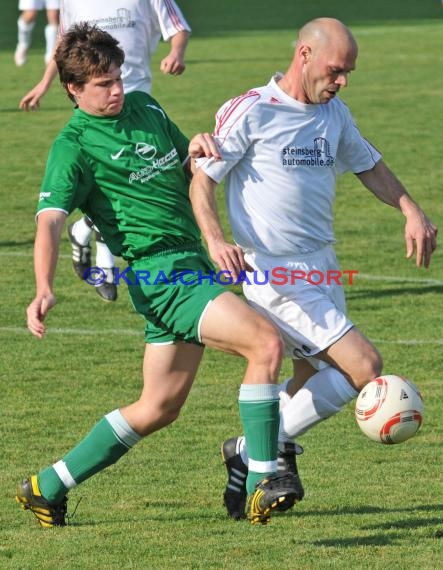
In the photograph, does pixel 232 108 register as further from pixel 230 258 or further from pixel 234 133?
pixel 230 258

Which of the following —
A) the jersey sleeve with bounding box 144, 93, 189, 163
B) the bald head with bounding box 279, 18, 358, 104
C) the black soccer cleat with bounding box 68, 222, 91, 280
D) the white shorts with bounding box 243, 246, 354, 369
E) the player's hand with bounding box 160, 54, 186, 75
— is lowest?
the black soccer cleat with bounding box 68, 222, 91, 280

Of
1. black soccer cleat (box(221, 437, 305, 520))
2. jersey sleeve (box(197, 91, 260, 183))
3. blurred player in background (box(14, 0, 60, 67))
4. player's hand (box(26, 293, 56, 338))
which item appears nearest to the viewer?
player's hand (box(26, 293, 56, 338))

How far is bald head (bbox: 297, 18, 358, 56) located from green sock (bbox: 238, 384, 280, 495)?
1.49 m

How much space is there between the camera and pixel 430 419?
8.30 meters

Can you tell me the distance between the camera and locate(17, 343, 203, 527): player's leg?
6305 millimetres

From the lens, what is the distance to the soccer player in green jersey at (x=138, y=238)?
611 centimetres

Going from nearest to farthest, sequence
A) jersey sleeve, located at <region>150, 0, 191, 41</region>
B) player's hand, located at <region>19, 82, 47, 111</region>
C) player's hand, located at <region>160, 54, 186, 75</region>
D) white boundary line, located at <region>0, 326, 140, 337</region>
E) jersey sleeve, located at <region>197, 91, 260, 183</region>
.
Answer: jersey sleeve, located at <region>197, 91, 260, 183</region> → white boundary line, located at <region>0, 326, 140, 337</region> → player's hand, located at <region>160, 54, 186, 75</region> → jersey sleeve, located at <region>150, 0, 191, 41</region> → player's hand, located at <region>19, 82, 47, 111</region>

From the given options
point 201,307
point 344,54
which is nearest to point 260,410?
point 201,307

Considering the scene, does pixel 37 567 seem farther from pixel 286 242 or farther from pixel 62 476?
pixel 286 242

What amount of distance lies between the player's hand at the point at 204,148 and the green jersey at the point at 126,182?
14 centimetres

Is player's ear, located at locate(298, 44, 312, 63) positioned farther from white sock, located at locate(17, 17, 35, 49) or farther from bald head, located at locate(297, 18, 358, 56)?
white sock, located at locate(17, 17, 35, 49)

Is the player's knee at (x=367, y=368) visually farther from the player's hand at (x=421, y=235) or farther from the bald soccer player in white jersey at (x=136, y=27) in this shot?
the bald soccer player in white jersey at (x=136, y=27)

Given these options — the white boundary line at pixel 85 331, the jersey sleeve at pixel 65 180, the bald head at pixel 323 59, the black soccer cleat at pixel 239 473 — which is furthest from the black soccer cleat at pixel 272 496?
the white boundary line at pixel 85 331

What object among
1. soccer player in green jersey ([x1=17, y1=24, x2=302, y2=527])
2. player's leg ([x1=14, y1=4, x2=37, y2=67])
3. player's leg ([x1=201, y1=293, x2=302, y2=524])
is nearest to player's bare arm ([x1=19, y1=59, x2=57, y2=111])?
soccer player in green jersey ([x1=17, y1=24, x2=302, y2=527])
